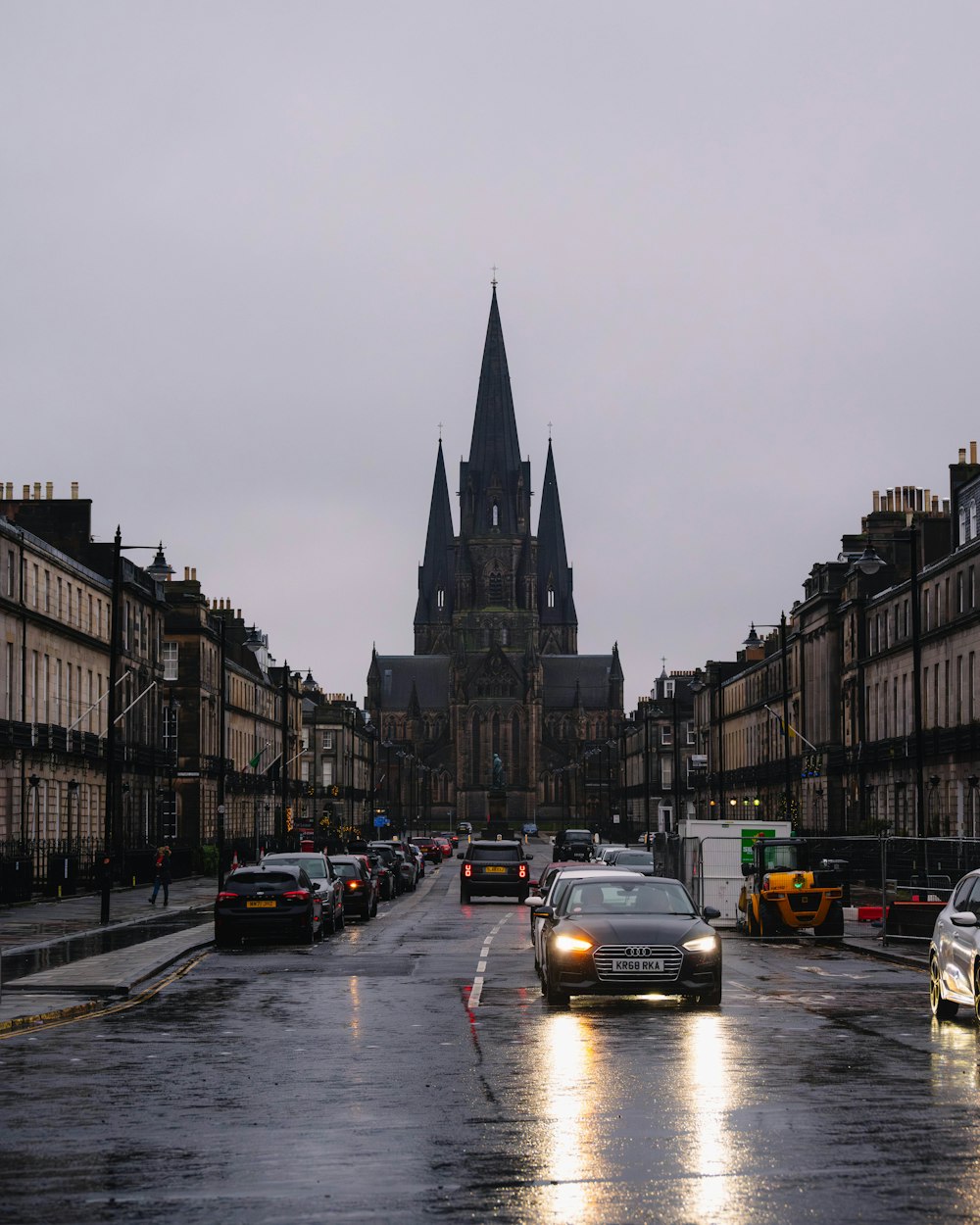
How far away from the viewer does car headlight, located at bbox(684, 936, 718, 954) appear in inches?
808

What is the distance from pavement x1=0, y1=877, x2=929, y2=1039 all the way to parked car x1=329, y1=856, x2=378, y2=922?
10.4ft

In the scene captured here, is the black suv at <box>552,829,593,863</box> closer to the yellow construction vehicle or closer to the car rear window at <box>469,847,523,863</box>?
the car rear window at <box>469,847,523,863</box>

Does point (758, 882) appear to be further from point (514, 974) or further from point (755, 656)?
point (755, 656)

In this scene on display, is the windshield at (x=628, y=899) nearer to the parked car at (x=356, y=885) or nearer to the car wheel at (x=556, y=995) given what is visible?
Result: the car wheel at (x=556, y=995)

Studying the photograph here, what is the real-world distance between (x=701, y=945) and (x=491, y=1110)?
26.3 feet

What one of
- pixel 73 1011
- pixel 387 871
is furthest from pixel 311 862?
pixel 387 871

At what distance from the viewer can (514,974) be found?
2648 centimetres

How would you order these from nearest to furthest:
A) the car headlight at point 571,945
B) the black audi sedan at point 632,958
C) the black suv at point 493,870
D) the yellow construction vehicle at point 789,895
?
the black audi sedan at point 632,958, the car headlight at point 571,945, the yellow construction vehicle at point 789,895, the black suv at point 493,870

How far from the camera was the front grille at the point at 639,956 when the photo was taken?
67.1 feet

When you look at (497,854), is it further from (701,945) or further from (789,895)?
(701,945)

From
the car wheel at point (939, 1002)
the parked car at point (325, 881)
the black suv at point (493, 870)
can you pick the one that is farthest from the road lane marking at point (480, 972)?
the black suv at point (493, 870)

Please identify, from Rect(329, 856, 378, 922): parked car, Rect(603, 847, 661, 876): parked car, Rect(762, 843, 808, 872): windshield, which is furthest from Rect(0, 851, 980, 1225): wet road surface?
Rect(603, 847, 661, 876): parked car

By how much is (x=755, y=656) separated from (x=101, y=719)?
58.6 m

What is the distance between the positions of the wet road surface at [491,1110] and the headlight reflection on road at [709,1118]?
0.03m
